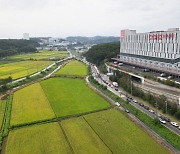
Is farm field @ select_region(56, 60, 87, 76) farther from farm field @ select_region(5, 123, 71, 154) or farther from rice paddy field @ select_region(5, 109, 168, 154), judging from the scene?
farm field @ select_region(5, 123, 71, 154)

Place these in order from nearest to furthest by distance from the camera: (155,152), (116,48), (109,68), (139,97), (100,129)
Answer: (155,152) → (100,129) → (139,97) → (109,68) → (116,48)

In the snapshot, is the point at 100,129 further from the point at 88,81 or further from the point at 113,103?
the point at 88,81

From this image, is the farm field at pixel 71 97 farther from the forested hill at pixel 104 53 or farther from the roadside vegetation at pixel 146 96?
the forested hill at pixel 104 53

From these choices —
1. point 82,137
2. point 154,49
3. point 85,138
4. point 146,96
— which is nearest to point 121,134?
point 85,138

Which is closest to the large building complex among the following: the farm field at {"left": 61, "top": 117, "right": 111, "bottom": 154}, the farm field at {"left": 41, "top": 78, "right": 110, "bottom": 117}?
the farm field at {"left": 41, "top": 78, "right": 110, "bottom": 117}

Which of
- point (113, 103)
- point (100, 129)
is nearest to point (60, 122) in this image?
point (100, 129)

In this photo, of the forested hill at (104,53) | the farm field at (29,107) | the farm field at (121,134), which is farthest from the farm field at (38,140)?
the forested hill at (104,53)
